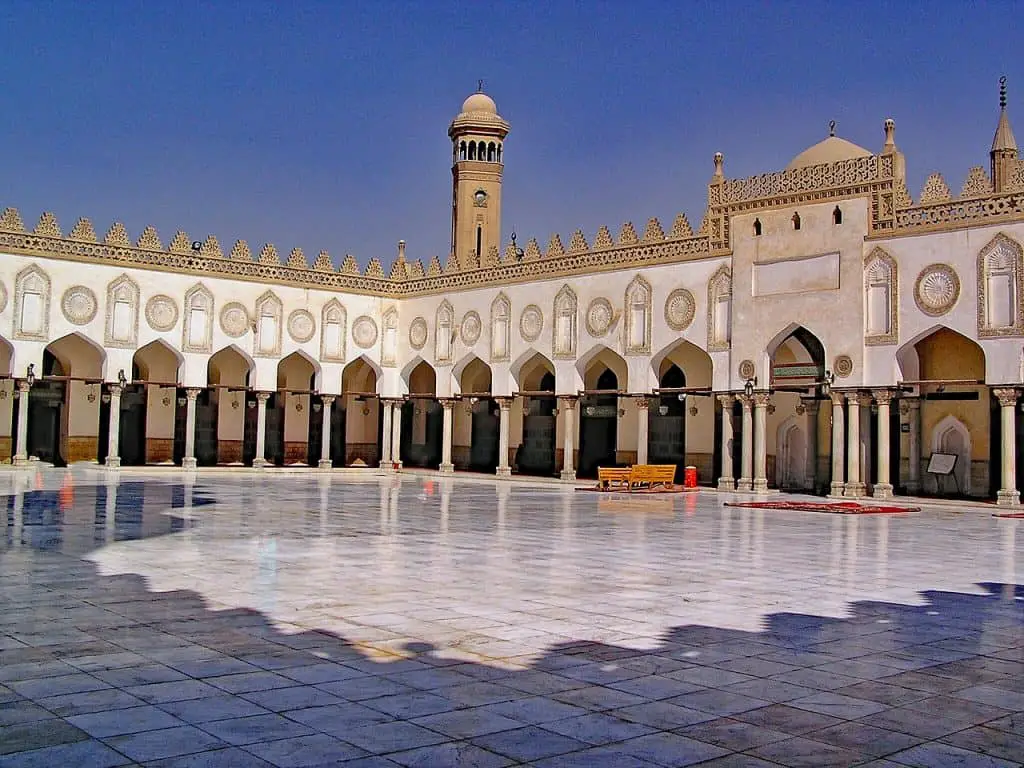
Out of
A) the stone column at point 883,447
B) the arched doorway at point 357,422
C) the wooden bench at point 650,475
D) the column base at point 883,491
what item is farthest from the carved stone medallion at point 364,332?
the column base at point 883,491

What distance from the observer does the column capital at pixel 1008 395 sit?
19.4m

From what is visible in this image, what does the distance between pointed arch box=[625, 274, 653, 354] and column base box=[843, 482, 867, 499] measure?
19.1 ft

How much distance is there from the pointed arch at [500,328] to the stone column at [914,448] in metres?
10.1

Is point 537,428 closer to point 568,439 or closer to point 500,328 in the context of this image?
point 500,328

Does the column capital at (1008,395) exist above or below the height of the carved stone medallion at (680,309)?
below

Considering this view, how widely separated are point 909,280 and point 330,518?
12970 mm

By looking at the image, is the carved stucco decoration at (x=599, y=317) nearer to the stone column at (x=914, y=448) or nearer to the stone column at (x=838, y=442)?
the stone column at (x=838, y=442)

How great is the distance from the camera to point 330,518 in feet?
44.1

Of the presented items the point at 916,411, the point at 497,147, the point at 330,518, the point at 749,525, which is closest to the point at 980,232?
the point at 916,411

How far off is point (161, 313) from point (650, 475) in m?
13.5

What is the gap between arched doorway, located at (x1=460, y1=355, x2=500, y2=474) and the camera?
103 ft

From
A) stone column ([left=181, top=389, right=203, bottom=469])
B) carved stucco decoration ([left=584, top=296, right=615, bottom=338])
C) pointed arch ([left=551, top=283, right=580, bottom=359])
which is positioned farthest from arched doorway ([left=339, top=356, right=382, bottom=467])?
carved stucco decoration ([left=584, top=296, right=615, bottom=338])

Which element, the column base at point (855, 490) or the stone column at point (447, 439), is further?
the stone column at point (447, 439)

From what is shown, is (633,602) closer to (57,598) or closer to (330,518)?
(57,598)
